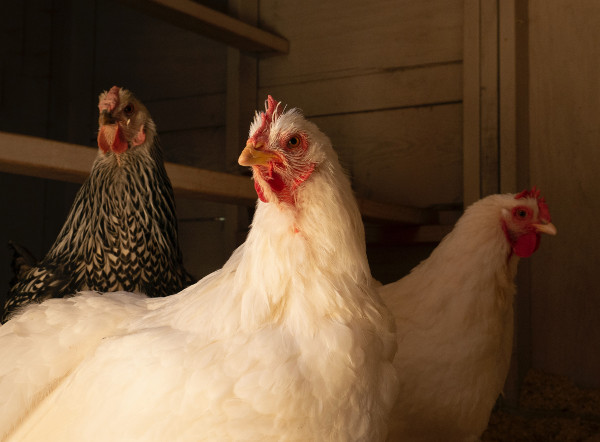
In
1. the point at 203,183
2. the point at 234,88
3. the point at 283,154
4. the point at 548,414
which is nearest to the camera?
the point at 283,154

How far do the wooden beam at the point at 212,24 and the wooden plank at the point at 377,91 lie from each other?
238mm

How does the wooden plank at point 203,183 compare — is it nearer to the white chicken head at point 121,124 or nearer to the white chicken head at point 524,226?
the white chicken head at point 121,124

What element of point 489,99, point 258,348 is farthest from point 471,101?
point 258,348

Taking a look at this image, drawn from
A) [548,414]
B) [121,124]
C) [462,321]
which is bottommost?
[548,414]

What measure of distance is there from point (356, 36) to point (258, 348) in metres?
2.38

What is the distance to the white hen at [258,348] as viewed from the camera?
4.37 feet

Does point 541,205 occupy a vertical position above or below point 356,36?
below

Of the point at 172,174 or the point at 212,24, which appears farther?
the point at 212,24

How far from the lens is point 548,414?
2.93m

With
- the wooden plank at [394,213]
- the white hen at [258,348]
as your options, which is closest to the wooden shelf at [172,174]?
the wooden plank at [394,213]

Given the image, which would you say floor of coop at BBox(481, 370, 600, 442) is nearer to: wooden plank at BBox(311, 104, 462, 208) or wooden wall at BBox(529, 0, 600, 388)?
wooden wall at BBox(529, 0, 600, 388)

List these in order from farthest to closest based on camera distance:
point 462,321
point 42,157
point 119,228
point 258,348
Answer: point 119,228
point 462,321
point 42,157
point 258,348

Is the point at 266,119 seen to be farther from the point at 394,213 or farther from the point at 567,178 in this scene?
the point at 567,178

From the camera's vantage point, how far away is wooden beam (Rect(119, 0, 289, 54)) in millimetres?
2842
